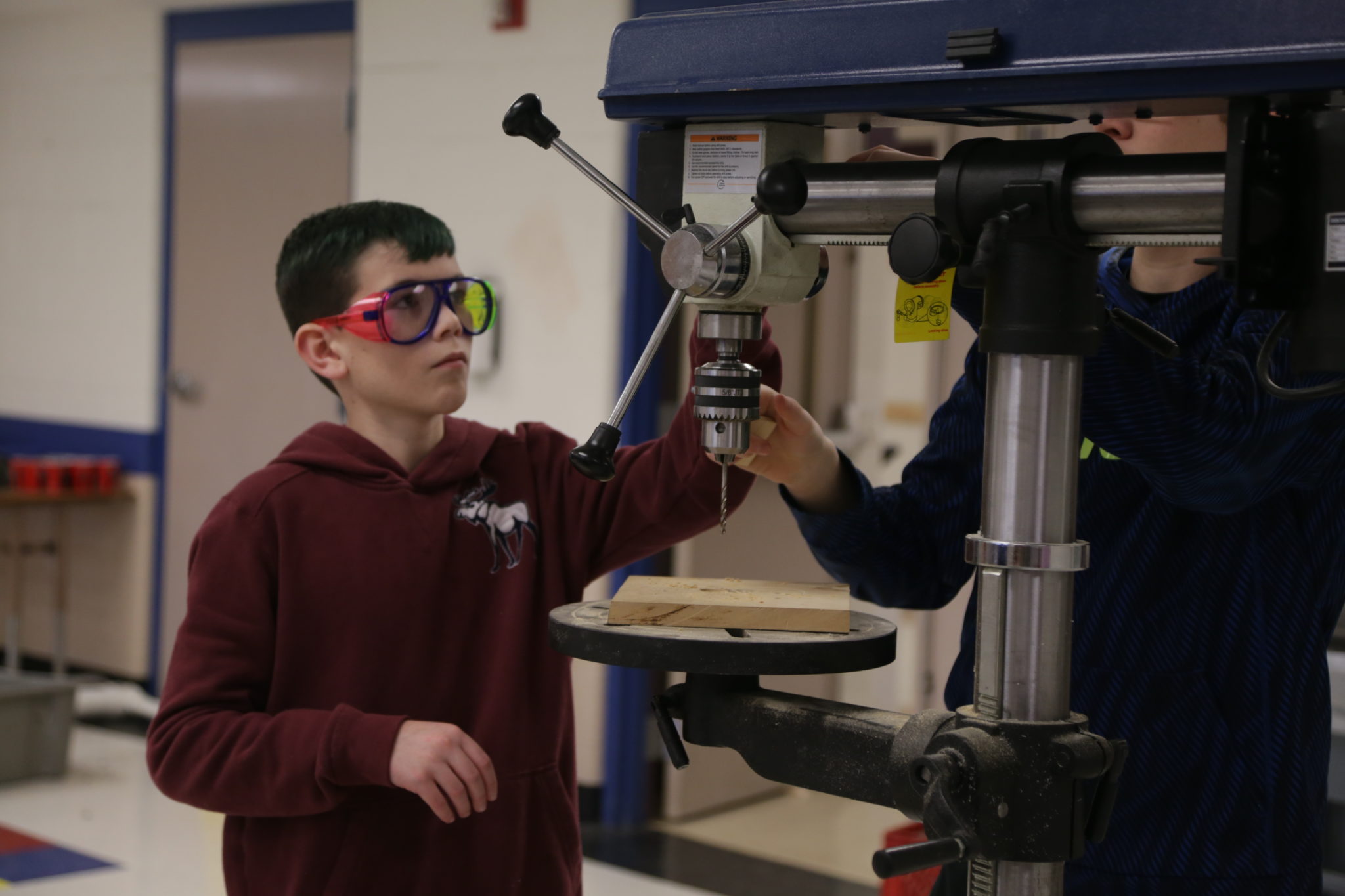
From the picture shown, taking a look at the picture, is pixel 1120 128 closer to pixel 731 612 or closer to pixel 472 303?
pixel 731 612

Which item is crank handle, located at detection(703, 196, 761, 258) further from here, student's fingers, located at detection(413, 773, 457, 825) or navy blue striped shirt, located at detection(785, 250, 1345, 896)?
student's fingers, located at detection(413, 773, 457, 825)

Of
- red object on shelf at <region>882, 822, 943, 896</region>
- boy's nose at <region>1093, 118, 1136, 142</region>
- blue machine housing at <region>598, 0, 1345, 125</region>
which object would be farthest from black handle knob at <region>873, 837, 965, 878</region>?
red object on shelf at <region>882, 822, 943, 896</region>

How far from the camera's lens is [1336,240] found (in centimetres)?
76

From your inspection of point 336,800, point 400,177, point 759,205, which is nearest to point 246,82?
point 400,177

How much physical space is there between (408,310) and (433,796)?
0.57 metres

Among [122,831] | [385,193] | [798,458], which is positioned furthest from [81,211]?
[798,458]

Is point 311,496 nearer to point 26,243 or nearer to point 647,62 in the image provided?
point 647,62

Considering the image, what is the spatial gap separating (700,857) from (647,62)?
9.71 feet

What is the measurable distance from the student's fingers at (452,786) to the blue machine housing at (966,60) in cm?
62

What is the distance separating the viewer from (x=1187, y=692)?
1.15m

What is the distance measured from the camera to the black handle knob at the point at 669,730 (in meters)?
1.00

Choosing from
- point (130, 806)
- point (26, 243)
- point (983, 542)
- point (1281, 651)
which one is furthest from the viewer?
point (26, 243)

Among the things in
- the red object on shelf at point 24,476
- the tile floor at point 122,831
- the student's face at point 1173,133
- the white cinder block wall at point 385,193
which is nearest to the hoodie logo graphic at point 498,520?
the student's face at point 1173,133

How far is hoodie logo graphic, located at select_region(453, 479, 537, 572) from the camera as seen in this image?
157 centimetres
